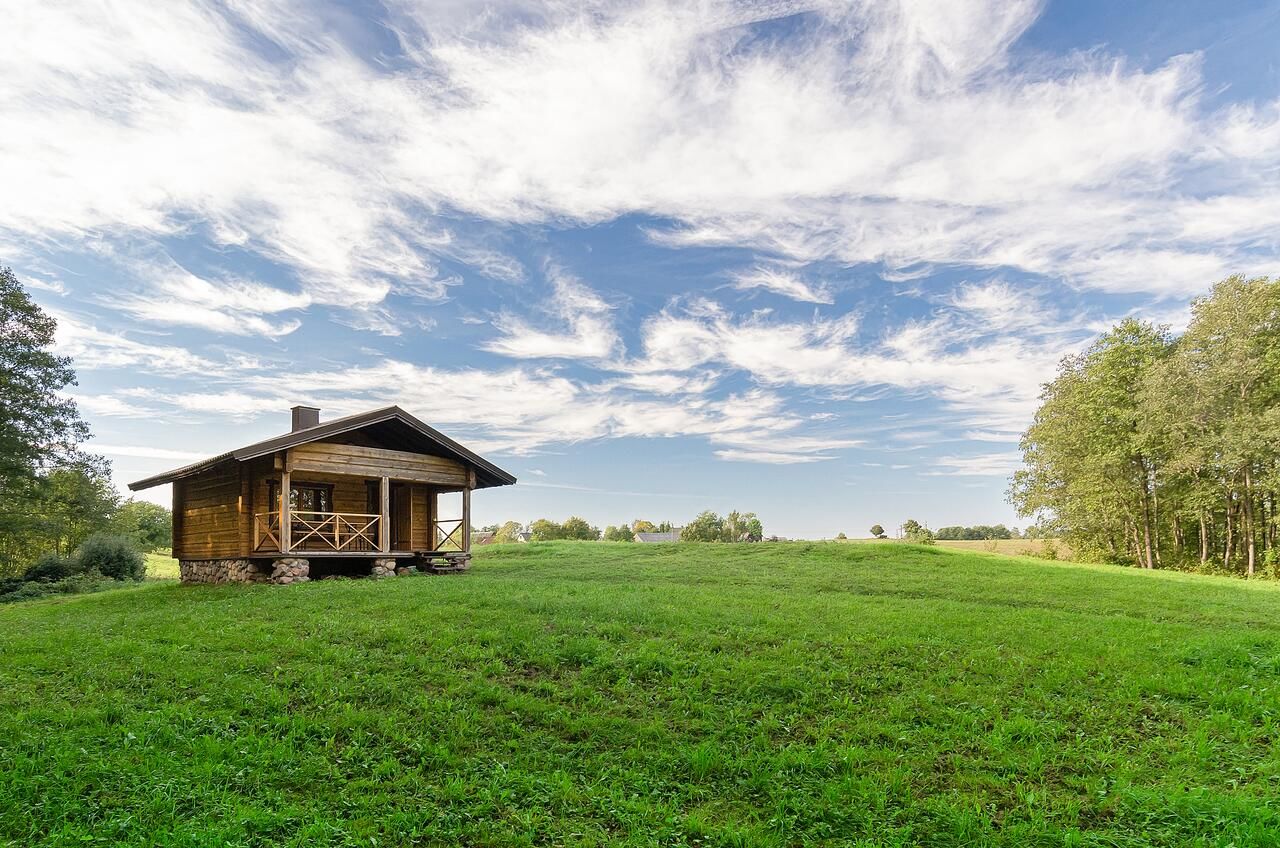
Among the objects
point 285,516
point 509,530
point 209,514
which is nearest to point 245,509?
point 285,516

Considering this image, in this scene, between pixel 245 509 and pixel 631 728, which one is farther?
pixel 245 509

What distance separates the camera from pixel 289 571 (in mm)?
19203

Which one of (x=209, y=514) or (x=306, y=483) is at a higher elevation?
(x=306, y=483)

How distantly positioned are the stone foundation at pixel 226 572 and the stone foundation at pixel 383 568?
3.00 m

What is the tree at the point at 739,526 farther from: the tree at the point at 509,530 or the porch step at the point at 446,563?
the porch step at the point at 446,563

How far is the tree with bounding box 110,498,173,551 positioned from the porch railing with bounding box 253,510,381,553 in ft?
103

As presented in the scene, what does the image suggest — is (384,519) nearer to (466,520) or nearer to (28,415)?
(466,520)

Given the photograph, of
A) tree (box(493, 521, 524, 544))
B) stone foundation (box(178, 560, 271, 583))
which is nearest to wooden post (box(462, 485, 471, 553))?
stone foundation (box(178, 560, 271, 583))

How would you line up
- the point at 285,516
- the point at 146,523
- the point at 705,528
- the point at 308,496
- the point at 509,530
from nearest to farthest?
the point at 285,516, the point at 308,496, the point at 146,523, the point at 705,528, the point at 509,530

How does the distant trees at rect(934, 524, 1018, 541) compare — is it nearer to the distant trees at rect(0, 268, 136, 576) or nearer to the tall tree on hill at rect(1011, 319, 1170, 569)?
the tall tree on hill at rect(1011, 319, 1170, 569)

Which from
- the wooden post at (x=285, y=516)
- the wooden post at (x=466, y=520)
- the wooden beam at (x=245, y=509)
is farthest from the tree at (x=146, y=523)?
the wooden post at (x=466, y=520)

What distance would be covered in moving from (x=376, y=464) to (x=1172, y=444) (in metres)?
31.8

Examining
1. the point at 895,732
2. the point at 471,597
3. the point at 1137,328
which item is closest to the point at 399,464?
the point at 471,597

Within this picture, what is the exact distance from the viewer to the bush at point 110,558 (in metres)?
29.9
